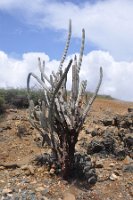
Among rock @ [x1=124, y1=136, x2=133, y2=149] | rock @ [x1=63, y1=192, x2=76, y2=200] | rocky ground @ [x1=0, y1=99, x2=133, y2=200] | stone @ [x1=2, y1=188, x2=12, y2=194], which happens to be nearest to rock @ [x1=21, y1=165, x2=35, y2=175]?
rocky ground @ [x1=0, y1=99, x2=133, y2=200]

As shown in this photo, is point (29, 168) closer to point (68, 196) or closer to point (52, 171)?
point (52, 171)

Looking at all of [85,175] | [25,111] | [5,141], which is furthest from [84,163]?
[25,111]

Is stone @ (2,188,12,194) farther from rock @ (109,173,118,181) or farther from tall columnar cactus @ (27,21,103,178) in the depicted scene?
rock @ (109,173,118,181)

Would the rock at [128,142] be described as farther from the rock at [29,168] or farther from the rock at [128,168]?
the rock at [29,168]

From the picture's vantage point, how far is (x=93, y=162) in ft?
28.5

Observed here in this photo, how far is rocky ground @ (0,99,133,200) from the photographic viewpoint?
299 inches

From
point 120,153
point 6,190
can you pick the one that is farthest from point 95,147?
point 6,190

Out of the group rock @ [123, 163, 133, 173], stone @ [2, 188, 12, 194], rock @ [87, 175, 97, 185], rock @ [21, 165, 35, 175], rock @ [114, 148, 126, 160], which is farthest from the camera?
rock @ [114, 148, 126, 160]

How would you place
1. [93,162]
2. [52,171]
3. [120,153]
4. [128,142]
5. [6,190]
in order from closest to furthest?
[6,190] → [52,171] → [93,162] → [120,153] → [128,142]

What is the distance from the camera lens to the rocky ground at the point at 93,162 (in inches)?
299

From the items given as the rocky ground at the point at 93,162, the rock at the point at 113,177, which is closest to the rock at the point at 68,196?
the rocky ground at the point at 93,162

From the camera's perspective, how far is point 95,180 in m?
8.02

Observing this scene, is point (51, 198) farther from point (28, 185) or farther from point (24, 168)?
point (24, 168)

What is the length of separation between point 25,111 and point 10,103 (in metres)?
0.84
